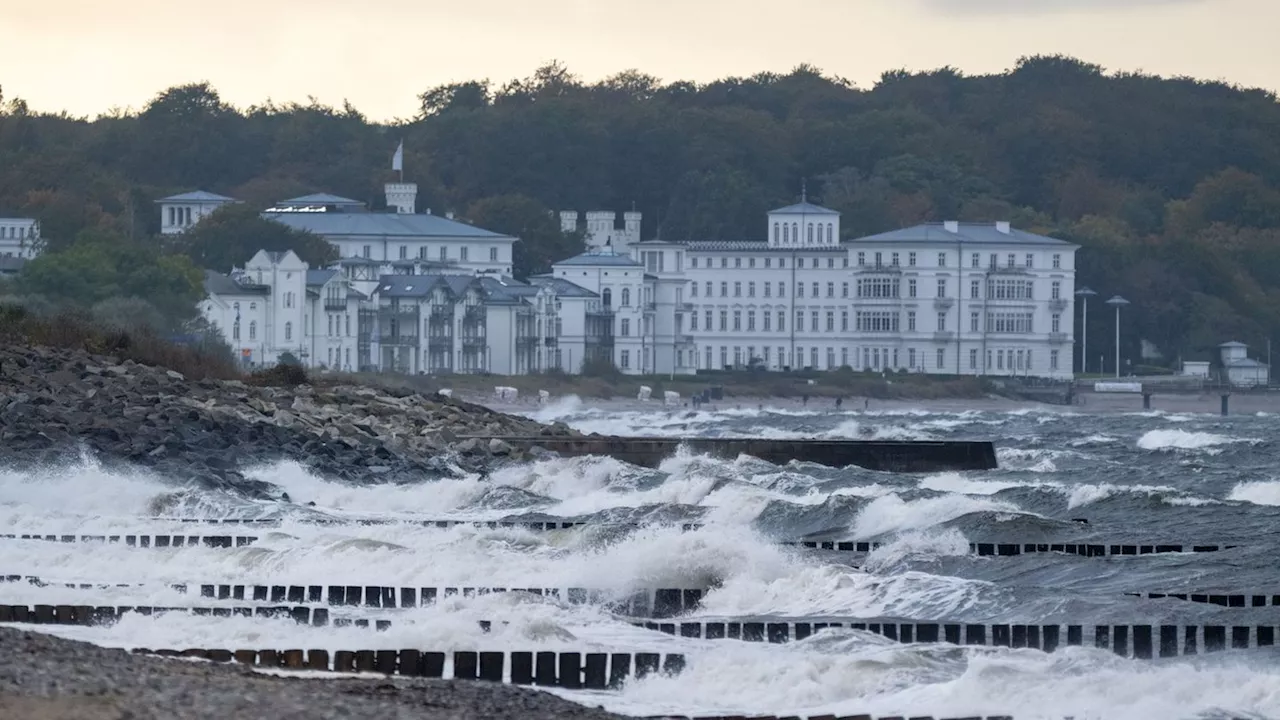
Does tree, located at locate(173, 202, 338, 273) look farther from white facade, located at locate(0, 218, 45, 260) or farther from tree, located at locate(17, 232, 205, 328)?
tree, located at locate(17, 232, 205, 328)

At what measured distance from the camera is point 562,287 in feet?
427

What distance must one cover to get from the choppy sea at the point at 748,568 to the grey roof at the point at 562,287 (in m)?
87.1

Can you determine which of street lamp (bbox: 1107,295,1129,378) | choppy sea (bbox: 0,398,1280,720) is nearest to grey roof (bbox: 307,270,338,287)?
street lamp (bbox: 1107,295,1129,378)

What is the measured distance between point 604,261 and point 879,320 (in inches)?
680

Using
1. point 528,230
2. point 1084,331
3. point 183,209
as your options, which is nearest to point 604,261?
point 528,230

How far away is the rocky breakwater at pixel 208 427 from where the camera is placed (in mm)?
35884

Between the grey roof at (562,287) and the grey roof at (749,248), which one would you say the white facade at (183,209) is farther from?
the grey roof at (749,248)

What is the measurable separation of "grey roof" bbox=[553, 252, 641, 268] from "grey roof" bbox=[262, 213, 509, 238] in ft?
26.6

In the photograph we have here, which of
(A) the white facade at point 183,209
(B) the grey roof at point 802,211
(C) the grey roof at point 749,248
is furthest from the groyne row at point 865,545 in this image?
(B) the grey roof at point 802,211

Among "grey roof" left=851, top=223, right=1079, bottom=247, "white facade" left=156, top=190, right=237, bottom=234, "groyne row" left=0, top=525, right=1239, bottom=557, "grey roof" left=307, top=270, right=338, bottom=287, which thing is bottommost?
"groyne row" left=0, top=525, right=1239, bottom=557

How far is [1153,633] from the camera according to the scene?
723 inches

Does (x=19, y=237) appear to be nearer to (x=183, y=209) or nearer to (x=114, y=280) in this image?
(x=183, y=209)

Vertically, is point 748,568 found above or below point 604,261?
below

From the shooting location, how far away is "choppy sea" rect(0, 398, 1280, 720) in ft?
52.5
